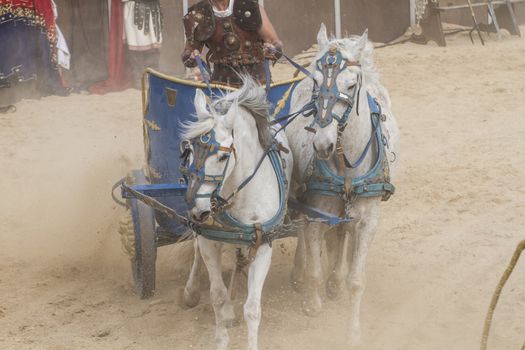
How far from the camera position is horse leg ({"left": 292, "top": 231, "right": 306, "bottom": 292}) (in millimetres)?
6578

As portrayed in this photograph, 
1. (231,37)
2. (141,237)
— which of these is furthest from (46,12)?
(141,237)

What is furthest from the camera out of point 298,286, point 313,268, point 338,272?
point 298,286

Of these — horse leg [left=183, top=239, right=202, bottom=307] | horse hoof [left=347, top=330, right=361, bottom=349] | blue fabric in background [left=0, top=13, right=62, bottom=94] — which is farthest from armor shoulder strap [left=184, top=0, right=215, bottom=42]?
blue fabric in background [left=0, top=13, right=62, bottom=94]

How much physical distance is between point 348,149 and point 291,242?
7.47ft

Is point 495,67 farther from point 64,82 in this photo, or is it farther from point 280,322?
point 280,322

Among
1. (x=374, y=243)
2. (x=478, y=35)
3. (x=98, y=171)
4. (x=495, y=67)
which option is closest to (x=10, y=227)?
(x=98, y=171)

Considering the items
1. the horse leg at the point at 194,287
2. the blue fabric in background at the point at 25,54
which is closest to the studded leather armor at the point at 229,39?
the horse leg at the point at 194,287

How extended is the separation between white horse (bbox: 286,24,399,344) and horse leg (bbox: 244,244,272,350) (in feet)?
2.10

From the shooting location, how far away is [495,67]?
497 inches

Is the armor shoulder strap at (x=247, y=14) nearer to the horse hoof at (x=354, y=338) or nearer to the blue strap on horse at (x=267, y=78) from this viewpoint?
the blue strap on horse at (x=267, y=78)

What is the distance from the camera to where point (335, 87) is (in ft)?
17.5

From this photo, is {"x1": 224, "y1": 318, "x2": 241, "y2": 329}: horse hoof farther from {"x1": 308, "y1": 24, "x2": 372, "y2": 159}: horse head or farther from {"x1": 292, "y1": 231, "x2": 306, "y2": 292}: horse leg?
{"x1": 308, "y1": 24, "x2": 372, "y2": 159}: horse head

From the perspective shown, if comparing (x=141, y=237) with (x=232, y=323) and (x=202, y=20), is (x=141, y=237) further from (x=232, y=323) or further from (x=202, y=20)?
(x=202, y=20)

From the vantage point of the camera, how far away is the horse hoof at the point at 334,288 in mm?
6520
